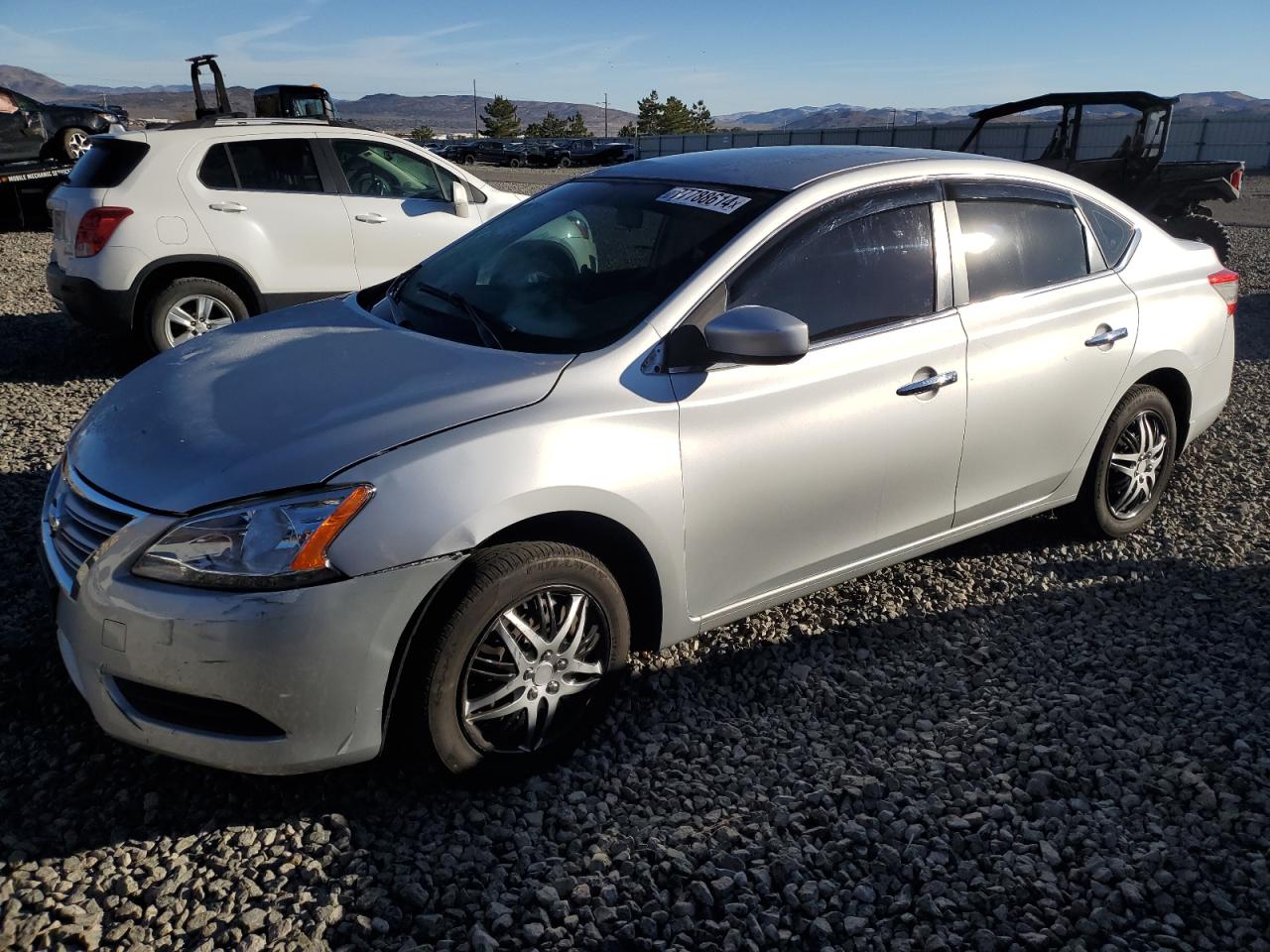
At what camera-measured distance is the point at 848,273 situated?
3424 mm

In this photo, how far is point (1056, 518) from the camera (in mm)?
4781

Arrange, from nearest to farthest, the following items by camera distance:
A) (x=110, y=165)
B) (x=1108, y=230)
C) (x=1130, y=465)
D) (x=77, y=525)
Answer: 1. (x=77, y=525)
2. (x=1108, y=230)
3. (x=1130, y=465)
4. (x=110, y=165)

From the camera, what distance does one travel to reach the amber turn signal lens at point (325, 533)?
2.41 meters

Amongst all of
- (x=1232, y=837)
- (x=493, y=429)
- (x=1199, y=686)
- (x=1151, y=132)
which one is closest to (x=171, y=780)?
(x=493, y=429)

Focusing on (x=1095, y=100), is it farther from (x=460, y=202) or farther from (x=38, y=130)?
(x=38, y=130)

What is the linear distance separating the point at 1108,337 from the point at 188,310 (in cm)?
592

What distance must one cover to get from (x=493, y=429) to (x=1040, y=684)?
2214 mm

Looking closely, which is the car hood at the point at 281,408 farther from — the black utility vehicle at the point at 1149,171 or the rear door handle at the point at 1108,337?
the black utility vehicle at the point at 1149,171

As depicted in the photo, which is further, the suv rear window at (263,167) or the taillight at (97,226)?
the suv rear window at (263,167)

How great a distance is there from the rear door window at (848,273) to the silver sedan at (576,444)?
13 millimetres

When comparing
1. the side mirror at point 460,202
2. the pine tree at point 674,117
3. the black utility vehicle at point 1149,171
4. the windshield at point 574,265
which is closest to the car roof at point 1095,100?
the black utility vehicle at point 1149,171

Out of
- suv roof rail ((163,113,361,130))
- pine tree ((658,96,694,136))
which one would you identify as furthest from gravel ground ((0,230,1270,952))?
pine tree ((658,96,694,136))

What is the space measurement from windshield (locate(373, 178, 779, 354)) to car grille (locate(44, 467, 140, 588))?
117 centimetres

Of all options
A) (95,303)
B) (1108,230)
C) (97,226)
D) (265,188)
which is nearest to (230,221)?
(265,188)
